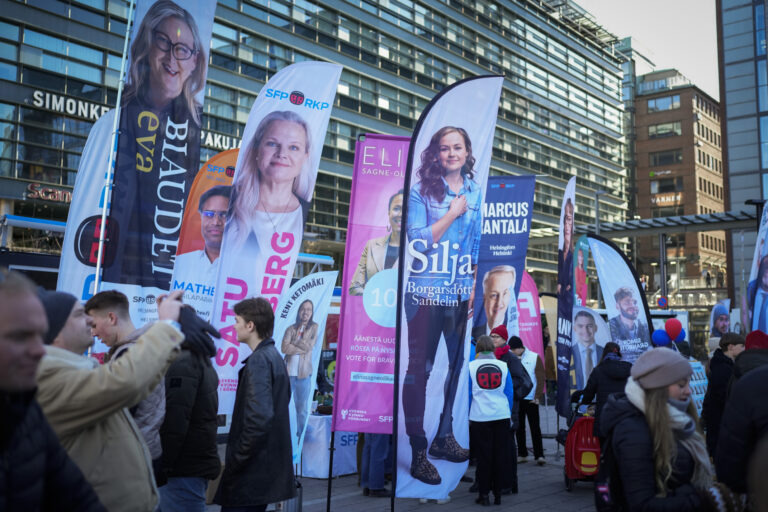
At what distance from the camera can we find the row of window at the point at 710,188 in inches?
3595

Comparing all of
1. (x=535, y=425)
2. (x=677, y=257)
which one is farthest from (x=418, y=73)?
(x=677, y=257)

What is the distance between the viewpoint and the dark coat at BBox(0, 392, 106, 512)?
186 cm

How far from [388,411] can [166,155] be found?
328cm

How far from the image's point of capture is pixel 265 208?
6.94 m

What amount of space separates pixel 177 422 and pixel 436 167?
327 cm

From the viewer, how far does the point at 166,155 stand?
250 inches

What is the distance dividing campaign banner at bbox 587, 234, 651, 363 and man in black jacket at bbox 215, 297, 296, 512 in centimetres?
813

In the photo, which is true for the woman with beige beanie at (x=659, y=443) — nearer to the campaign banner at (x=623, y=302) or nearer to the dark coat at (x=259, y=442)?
the dark coat at (x=259, y=442)

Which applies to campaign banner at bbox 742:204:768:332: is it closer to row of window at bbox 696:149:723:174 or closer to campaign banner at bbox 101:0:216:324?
campaign banner at bbox 101:0:216:324

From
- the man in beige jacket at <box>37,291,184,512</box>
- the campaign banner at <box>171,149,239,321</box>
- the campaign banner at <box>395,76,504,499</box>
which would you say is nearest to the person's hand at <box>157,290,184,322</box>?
the man in beige jacket at <box>37,291,184,512</box>

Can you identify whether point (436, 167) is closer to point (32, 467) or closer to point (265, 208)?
point (265, 208)

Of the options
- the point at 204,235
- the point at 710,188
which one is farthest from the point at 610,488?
the point at 710,188

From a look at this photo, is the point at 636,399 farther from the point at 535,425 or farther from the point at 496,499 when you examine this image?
the point at 535,425

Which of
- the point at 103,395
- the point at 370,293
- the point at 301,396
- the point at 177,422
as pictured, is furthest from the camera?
the point at 301,396
